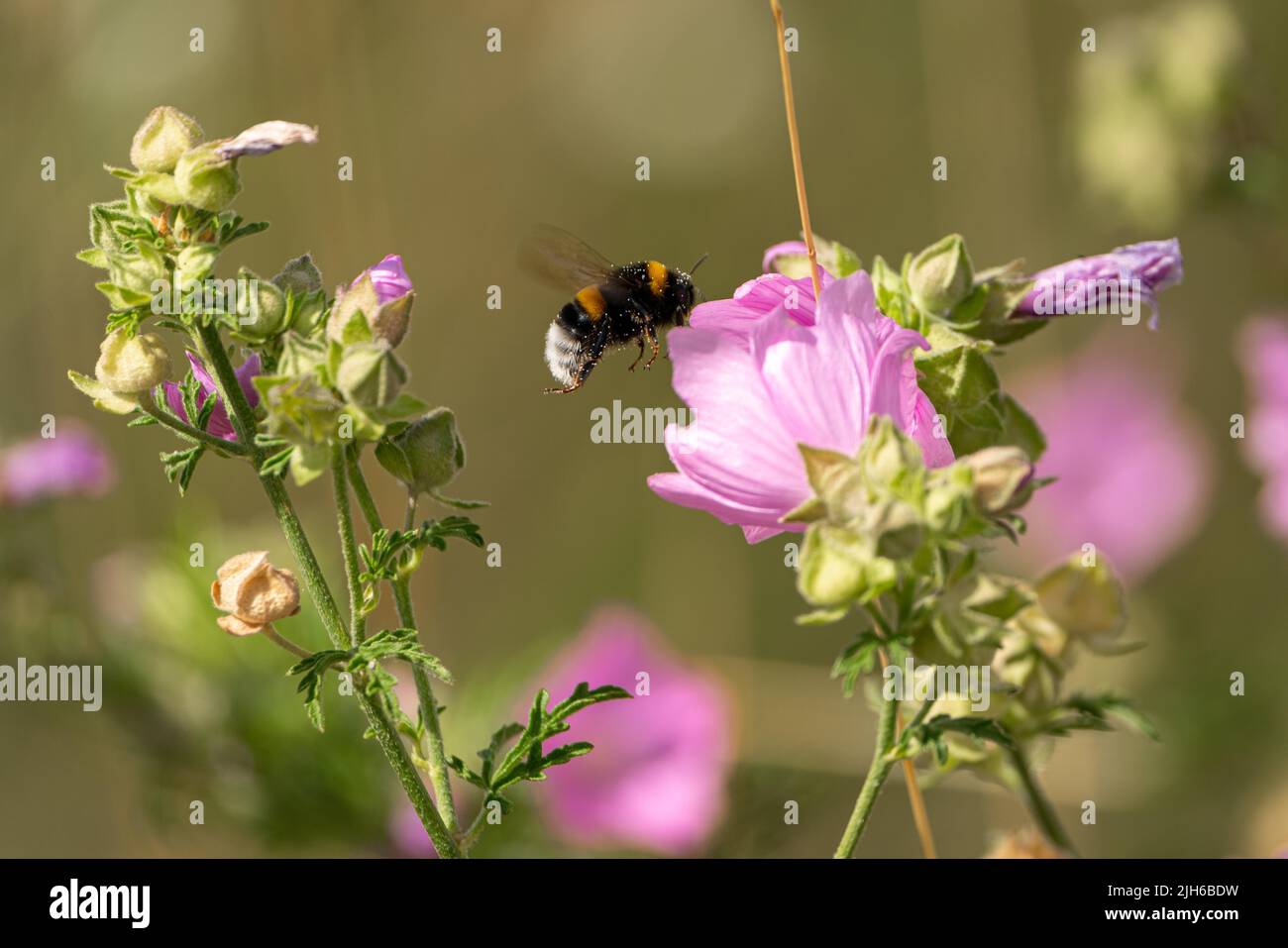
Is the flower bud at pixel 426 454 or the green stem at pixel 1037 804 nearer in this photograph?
the flower bud at pixel 426 454

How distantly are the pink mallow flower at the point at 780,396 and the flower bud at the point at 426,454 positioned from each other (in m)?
0.19

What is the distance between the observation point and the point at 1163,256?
1.46 meters

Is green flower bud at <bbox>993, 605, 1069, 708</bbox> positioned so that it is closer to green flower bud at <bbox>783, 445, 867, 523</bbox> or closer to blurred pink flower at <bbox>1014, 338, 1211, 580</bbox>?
green flower bud at <bbox>783, 445, 867, 523</bbox>

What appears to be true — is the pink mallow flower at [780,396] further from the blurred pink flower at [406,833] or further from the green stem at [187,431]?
the blurred pink flower at [406,833]

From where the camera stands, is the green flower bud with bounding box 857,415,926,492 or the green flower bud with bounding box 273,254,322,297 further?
the green flower bud with bounding box 273,254,322,297

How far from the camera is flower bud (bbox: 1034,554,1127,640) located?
4.59 ft

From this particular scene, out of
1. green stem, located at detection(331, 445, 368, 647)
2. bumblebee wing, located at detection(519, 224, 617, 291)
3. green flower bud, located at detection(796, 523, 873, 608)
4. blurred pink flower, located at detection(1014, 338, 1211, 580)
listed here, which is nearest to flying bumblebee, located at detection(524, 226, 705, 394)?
bumblebee wing, located at detection(519, 224, 617, 291)

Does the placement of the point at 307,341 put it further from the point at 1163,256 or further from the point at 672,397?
the point at 672,397

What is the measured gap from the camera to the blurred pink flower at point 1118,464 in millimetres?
3578

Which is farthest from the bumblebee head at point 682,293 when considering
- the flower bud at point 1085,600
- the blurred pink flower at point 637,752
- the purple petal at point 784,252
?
the flower bud at point 1085,600

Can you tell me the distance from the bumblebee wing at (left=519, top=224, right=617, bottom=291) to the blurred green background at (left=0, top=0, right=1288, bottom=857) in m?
0.71

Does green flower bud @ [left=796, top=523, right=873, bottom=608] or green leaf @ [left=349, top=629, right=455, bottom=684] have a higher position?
green flower bud @ [left=796, top=523, right=873, bottom=608]

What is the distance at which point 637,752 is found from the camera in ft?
9.68

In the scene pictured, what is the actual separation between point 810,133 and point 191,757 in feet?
10.3
